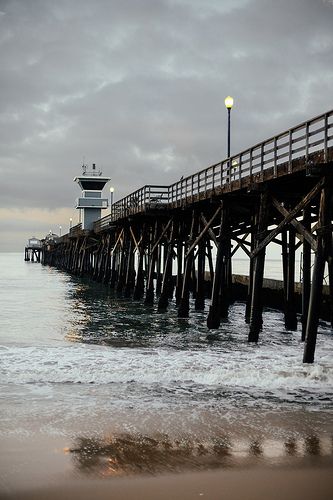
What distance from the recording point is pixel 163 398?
25.4ft

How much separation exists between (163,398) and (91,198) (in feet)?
138

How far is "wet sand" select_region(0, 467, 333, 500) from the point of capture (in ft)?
14.5

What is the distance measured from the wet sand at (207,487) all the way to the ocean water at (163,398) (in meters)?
0.28

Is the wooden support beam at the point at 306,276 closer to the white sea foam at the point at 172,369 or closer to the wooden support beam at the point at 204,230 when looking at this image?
the white sea foam at the point at 172,369

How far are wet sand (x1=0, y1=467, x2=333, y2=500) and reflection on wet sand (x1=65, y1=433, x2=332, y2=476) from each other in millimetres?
216

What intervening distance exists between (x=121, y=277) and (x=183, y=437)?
23.5m

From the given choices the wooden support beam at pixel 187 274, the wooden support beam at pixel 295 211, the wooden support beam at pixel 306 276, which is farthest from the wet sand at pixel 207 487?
the wooden support beam at pixel 187 274

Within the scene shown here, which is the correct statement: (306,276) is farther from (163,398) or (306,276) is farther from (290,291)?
(163,398)

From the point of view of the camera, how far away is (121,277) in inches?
1153

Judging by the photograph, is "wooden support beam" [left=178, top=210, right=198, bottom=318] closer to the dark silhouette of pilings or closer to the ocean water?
A: the dark silhouette of pilings

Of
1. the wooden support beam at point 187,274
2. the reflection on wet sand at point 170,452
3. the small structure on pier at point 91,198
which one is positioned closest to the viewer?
the reflection on wet sand at point 170,452

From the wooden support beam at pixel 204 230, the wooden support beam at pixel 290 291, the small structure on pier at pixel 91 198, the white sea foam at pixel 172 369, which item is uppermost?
the small structure on pier at pixel 91 198

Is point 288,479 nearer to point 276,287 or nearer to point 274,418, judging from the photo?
point 274,418

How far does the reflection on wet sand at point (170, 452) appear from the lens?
506 centimetres
